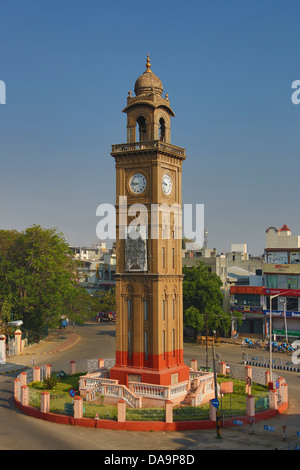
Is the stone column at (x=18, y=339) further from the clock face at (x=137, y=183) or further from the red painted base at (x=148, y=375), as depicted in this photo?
the clock face at (x=137, y=183)

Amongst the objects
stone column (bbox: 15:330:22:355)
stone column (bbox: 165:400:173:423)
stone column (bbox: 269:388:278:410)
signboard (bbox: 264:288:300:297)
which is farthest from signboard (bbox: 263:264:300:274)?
stone column (bbox: 165:400:173:423)

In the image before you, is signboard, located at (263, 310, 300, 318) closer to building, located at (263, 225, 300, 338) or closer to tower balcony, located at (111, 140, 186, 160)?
building, located at (263, 225, 300, 338)

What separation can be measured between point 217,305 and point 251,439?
40606 mm

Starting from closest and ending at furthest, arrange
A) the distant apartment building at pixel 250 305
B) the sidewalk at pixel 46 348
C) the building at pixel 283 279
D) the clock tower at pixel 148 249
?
the clock tower at pixel 148 249 < the sidewalk at pixel 46 348 < the building at pixel 283 279 < the distant apartment building at pixel 250 305

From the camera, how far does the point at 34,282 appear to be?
70062 millimetres

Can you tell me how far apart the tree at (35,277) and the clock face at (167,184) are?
108 feet

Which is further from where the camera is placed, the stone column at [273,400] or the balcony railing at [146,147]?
the balcony railing at [146,147]

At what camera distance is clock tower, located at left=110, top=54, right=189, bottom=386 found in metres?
39.3

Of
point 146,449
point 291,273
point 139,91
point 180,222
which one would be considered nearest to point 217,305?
point 291,273

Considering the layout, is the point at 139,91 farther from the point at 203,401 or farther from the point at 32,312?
the point at 32,312

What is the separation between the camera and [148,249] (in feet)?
131

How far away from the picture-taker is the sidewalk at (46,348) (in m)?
56.3

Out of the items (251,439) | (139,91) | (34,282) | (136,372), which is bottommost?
(251,439)

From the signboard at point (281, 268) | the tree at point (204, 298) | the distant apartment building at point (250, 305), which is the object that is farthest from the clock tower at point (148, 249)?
the distant apartment building at point (250, 305)
